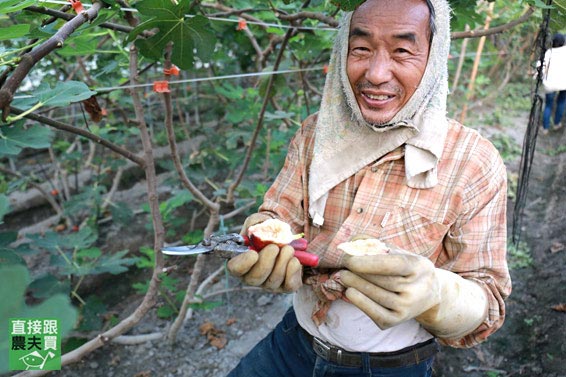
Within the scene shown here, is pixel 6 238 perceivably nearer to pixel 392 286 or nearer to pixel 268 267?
pixel 268 267

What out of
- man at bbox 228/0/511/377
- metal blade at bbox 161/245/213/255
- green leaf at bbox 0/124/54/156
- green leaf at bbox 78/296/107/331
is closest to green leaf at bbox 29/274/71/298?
green leaf at bbox 78/296/107/331

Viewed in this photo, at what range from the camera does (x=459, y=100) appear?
7113mm

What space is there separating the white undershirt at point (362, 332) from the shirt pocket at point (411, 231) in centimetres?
26

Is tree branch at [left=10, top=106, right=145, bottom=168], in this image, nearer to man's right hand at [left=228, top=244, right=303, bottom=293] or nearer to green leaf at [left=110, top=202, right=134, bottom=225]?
man's right hand at [left=228, top=244, right=303, bottom=293]

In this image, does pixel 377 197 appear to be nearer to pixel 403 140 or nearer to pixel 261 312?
pixel 403 140

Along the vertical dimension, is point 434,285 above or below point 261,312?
above

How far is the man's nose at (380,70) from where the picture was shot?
135 centimetres

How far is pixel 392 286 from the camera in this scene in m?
1.13

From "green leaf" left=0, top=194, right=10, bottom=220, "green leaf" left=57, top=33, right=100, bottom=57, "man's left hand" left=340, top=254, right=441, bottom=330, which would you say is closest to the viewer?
"green leaf" left=0, top=194, right=10, bottom=220

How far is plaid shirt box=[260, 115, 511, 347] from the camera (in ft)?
4.43

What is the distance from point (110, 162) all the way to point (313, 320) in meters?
2.77

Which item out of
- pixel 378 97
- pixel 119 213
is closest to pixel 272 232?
pixel 378 97

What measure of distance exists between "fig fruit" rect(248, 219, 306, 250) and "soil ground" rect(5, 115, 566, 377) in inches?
63.1

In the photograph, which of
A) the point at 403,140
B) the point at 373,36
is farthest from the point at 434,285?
the point at 373,36
